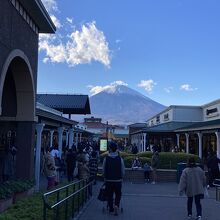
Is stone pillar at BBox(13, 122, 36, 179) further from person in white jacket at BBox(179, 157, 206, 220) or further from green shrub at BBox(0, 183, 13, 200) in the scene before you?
person in white jacket at BBox(179, 157, 206, 220)

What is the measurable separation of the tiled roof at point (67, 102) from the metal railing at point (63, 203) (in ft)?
56.7

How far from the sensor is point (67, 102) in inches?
1318

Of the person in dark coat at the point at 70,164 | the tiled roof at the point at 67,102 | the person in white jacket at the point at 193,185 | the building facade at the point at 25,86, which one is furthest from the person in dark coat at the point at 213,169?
the tiled roof at the point at 67,102

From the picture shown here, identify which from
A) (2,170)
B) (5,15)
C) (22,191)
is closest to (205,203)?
(22,191)

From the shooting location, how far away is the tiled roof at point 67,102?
32.8 m

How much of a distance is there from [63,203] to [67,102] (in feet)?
73.7

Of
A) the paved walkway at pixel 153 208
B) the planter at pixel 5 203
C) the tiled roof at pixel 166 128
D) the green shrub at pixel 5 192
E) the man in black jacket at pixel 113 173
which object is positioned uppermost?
the tiled roof at pixel 166 128

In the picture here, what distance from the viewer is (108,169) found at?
11.6m

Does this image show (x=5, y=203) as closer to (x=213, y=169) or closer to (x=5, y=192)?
(x=5, y=192)

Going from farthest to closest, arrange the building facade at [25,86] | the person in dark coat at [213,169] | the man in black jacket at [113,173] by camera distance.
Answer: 1. the person in dark coat at [213,169]
2. the building facade at [25,86]
3. the man in black jacket at [113,173]

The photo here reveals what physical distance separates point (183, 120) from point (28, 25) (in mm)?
36622

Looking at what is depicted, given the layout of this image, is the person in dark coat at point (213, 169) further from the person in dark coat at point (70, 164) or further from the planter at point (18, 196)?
the planter at point (18, 196)

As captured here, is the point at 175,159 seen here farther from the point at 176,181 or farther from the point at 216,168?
the point at 216,168

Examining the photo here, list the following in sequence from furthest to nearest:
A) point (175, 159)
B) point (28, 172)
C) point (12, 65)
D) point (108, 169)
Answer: point (175, 159) → point (28, 172) → point (12, 65) → point (108, 169)
